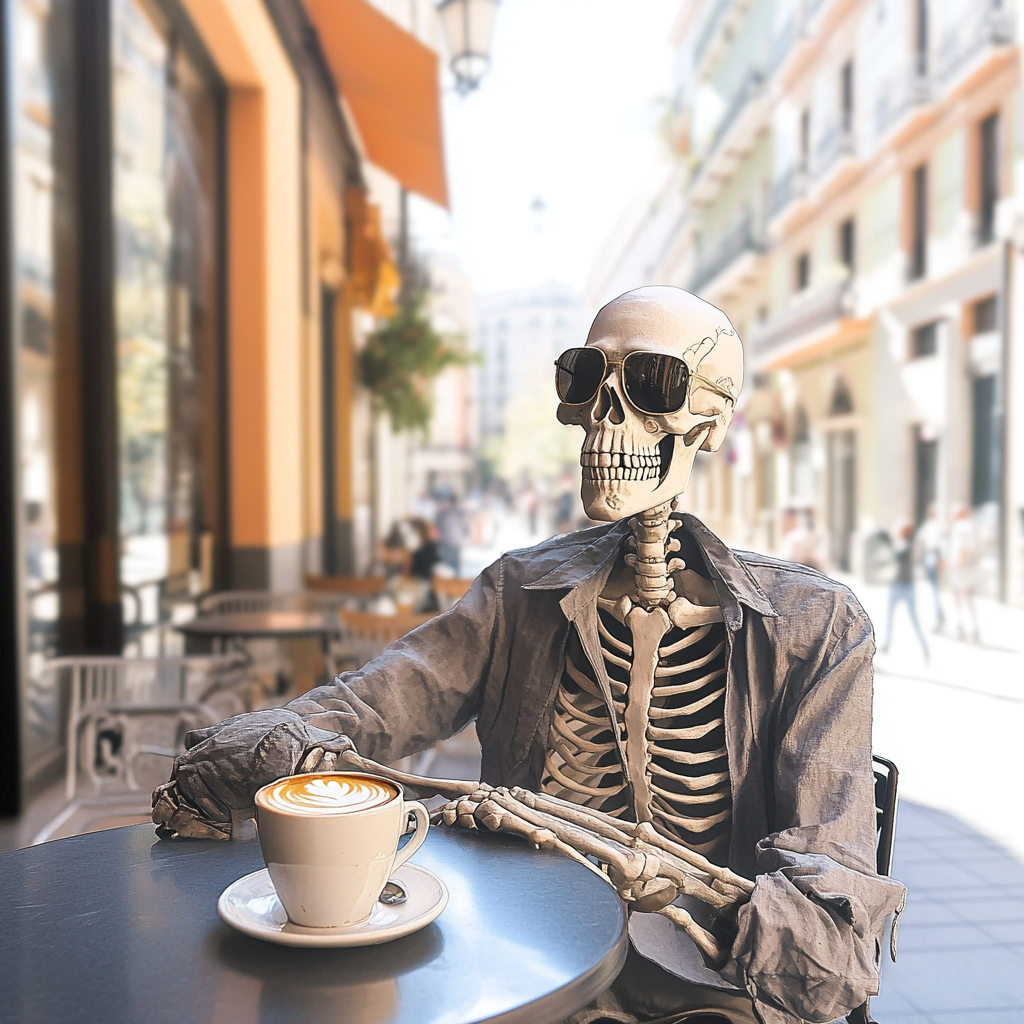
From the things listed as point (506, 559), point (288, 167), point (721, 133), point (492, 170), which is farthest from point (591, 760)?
point (721, 133)

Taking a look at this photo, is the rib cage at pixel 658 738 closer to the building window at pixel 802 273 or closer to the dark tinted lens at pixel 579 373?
the dark tinted lens at pixel 579 373

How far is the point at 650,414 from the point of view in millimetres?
1663

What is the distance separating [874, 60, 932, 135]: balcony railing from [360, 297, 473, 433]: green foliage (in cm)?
624

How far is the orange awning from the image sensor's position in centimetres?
690

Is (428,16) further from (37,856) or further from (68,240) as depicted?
(37,856)

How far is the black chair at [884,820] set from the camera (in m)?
1.54

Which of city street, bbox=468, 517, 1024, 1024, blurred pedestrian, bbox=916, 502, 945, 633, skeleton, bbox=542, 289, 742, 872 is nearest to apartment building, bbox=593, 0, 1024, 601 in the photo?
blurred pedestrian, bbox=916, 502, 945, 633

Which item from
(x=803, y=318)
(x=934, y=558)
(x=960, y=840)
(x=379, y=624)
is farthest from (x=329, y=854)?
(x=803, y=318)

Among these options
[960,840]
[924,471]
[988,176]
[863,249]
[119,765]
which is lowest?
[960,840]

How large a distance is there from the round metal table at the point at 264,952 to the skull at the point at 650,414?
576mm

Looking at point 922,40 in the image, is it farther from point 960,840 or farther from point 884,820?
point 884,820

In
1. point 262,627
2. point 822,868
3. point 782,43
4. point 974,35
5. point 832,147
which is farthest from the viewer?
point 782,43

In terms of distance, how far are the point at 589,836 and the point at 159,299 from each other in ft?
17.9

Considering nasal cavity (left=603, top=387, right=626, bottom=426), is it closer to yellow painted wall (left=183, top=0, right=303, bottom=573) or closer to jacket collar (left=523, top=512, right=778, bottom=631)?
jacket collar (left=523, top=512, right=778, bottom=631)
